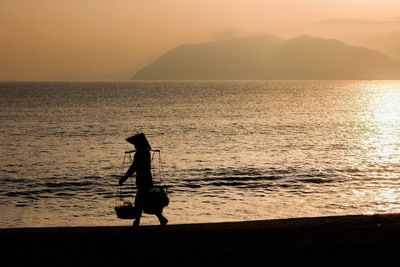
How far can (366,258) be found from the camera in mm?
10812

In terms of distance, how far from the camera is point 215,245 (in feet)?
40.1

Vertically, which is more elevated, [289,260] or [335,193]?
[289,260]

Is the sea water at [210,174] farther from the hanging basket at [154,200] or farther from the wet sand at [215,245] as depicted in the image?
the hanging basket at [154,200]

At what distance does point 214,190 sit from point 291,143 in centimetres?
2388

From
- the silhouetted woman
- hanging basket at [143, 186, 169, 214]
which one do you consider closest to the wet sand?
hanging basket at [143, 186, 169, 214]

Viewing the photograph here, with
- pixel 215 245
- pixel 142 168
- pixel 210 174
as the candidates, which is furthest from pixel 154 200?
pixel 210 174

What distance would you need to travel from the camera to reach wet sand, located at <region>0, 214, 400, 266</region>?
10.8 m

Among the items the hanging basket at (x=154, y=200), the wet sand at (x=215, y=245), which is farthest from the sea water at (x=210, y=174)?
the hanging basket at (x=154, y=200)

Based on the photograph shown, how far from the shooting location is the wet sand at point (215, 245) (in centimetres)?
1079

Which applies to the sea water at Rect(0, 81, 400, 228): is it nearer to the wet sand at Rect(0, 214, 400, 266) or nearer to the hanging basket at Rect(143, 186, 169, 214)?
the wet sand at Rect(0, 214, 400, 266)

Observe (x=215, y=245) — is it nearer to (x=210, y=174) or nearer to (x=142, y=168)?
(x=142, y=168)

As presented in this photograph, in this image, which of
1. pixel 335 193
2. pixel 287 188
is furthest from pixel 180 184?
pixel 335 193

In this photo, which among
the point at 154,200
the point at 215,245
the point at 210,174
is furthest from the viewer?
the point at 210,174

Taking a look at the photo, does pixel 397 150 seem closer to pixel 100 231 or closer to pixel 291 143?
pixel 291 143
